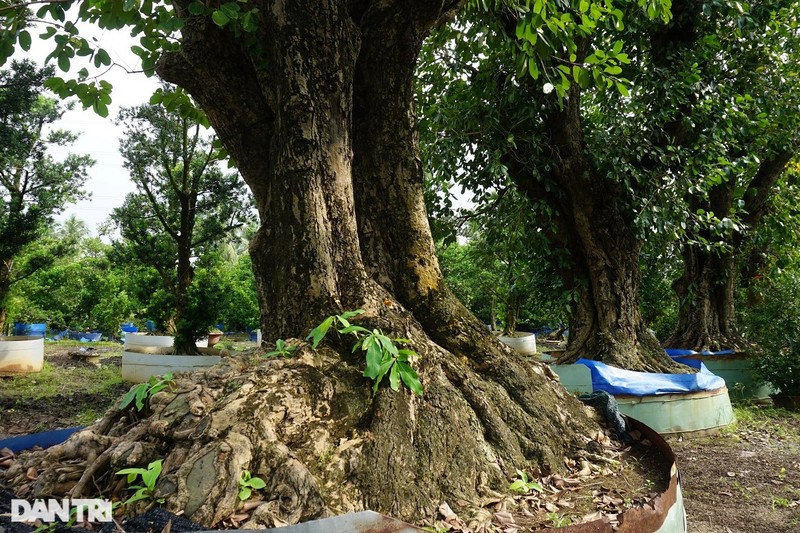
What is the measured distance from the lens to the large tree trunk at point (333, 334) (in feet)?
6.86

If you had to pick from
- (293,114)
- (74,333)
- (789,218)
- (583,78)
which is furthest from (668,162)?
(74,333)

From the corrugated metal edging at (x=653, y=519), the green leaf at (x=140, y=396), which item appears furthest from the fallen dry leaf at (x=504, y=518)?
the green leaf at (x=140, y=396)

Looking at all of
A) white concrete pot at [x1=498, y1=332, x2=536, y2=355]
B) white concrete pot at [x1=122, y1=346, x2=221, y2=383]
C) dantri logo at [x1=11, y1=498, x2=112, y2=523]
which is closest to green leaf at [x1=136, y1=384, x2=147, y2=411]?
dantri logo at [x1=11, y1=498, x2=112, y2=523]

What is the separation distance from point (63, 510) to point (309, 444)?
0.87 metres

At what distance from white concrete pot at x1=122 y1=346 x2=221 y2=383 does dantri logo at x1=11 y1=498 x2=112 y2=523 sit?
5670 millimetres

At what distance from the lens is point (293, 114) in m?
2.97

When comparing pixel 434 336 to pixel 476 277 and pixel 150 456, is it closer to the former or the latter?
pixel 150 456

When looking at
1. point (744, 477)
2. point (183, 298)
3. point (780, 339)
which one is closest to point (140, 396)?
point (744, 477)

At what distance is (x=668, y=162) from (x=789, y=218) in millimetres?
4498

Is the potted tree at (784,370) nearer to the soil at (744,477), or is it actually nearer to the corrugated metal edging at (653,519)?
the soil at (744,477)

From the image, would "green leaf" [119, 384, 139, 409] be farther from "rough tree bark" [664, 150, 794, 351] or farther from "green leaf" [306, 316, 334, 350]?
"rough tree bark" [664, 150, 794, 351]

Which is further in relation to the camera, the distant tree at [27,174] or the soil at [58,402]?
the distant tree at [27,174]

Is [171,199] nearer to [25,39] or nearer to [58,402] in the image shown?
[58,402]

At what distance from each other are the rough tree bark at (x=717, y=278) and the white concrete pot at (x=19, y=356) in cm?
1093
